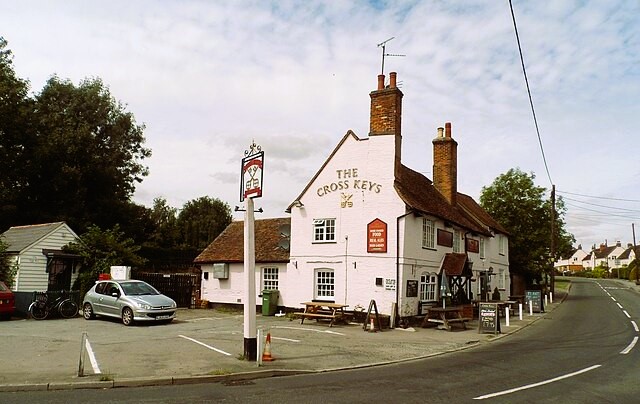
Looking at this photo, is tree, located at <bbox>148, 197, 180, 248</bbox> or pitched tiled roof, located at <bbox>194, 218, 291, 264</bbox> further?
tree, located at <bbox>148, 197, 180, 248</bbox>

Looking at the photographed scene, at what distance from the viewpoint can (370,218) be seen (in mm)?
23250

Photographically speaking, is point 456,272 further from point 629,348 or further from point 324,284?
point 629,348

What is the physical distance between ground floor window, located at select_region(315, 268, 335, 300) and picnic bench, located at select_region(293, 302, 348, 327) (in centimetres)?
122

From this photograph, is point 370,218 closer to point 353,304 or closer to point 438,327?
point 353,304

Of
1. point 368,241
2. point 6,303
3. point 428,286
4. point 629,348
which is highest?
point 368,241

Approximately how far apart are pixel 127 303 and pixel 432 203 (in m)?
14.7

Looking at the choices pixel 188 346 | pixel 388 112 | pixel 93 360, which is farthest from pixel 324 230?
pixel 93 360

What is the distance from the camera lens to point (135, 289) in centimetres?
2092

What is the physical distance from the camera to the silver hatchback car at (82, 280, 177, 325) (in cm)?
1962

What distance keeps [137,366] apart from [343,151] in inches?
594

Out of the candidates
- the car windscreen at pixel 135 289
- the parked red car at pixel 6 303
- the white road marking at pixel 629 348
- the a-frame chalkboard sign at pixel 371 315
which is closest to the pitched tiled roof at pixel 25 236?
the parked red car at pixel 6 303

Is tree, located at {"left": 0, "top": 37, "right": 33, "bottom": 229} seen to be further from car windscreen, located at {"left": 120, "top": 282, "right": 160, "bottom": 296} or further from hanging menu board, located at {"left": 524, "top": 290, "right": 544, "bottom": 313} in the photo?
hanging menu board, located at {"left": 524, "top": 290, "right": 544, "bottom": 313}

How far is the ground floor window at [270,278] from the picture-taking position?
1049 inches

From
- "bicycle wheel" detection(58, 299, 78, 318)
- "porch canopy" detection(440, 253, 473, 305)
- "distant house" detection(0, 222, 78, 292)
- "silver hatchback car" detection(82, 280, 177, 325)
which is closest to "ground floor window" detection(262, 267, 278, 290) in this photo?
"silver hatchback car" detection(82, 280, 177, 325)
